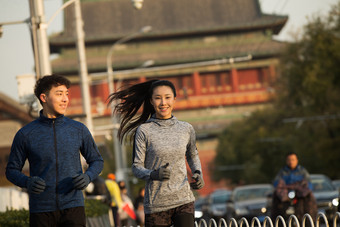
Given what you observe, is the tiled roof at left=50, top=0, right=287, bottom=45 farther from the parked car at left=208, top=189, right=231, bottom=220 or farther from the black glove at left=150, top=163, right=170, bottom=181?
the black glove at left=150, top=163, right=170, bottom=181

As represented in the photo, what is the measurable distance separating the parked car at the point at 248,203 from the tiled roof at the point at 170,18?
5111 cm

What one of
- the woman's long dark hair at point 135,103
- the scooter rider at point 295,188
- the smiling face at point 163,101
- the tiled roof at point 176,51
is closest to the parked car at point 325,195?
the scooter rider at point 295,188

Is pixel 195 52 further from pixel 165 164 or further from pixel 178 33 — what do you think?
pixel 165 164

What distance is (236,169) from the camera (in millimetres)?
71750

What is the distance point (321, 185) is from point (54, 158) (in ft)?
49.4

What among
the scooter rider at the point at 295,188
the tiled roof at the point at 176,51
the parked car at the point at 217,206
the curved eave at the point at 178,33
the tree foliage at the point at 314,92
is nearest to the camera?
the scooter rider at the point at 295,188

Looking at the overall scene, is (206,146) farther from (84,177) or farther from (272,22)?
(84,177)

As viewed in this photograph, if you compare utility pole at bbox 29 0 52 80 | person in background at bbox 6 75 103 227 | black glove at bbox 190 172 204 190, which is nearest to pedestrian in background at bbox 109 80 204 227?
black glove at bbox 190 172 204 190

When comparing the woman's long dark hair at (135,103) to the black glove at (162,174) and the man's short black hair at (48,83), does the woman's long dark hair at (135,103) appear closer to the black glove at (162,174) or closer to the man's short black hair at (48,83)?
the man's short black hair at (48,83)

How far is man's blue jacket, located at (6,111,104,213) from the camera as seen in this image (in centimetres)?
643

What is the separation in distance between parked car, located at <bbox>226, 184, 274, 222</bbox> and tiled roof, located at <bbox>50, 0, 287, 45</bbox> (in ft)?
168

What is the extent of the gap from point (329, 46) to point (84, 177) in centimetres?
3344

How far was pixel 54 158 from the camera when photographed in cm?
648

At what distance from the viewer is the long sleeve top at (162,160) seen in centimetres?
671
